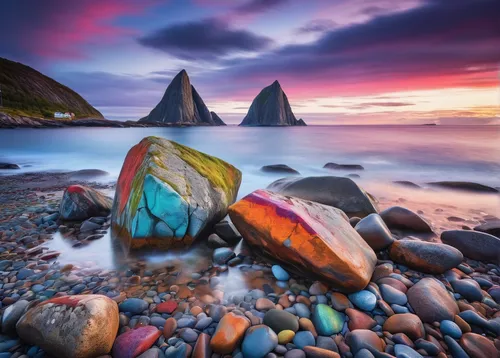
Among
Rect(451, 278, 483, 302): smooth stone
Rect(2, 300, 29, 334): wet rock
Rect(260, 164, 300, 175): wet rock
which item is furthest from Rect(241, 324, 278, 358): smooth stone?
Rect(260, 164, 300, 175): wet rock

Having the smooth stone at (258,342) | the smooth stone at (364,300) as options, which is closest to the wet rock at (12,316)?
the smooth stone at (258,342)

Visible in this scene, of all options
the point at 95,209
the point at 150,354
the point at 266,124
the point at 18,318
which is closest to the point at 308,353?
the point at 150,354

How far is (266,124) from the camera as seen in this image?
546 feet

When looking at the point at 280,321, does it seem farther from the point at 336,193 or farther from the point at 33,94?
the point at 33,94

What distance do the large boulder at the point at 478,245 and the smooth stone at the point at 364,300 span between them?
2.19 m

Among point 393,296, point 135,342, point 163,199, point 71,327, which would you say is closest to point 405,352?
point 393,296

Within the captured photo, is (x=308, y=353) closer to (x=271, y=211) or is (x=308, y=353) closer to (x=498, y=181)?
(x=271, y=211)

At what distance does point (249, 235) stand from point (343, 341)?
1.72 meters

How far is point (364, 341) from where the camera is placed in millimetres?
2277

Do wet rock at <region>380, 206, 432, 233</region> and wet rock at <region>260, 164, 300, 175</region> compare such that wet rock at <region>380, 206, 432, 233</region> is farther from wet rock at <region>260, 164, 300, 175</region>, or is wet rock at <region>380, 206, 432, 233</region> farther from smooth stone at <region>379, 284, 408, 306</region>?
wet rock at <region>260, 164, 300, 175</region>

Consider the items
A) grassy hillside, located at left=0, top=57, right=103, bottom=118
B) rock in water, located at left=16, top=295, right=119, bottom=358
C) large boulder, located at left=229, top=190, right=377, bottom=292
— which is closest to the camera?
rock in water, located at left=16, top=295, right=119, bottom=358

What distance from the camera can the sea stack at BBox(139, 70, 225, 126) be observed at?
145000 millimetres

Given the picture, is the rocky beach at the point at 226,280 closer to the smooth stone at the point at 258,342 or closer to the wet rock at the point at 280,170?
the smooth stone at the point at 258,342

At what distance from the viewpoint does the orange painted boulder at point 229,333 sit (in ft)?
7.23
